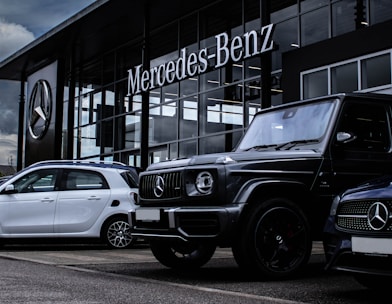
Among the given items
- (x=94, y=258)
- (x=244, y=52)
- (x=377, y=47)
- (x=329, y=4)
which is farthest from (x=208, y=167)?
(x=329, y=4)

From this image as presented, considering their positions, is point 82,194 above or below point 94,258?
above

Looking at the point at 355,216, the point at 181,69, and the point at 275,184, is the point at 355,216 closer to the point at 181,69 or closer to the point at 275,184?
the point at 275,184

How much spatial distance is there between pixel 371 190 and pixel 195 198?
2.14 m

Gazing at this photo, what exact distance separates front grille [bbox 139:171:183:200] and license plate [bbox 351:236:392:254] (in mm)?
2337

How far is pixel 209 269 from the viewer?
8.20m

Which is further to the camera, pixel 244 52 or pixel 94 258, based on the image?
pixel 244 52

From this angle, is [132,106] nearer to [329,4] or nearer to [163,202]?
[329,4]

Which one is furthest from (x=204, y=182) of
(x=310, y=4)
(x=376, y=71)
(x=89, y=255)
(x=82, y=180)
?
(x=310, y=4)

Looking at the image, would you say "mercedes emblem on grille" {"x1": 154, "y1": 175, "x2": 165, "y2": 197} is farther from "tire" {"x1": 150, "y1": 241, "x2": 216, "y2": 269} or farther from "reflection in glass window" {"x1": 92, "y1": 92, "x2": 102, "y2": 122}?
"reflection in glass window" {"x1": 92, "y1": 92, "x2": 102, "y2": 122}

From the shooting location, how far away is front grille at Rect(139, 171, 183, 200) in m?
7.08

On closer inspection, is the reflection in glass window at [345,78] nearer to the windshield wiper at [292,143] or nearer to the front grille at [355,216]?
the windshield wiper at [292,143]

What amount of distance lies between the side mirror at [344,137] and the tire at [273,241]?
909 mm

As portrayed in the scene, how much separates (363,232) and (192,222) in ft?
6.94

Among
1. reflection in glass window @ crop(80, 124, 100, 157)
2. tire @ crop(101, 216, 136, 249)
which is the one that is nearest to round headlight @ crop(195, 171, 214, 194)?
tire @ crop(101, 216, 136, 249)
